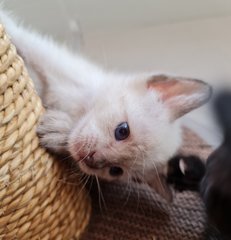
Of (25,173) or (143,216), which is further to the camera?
(143,216)

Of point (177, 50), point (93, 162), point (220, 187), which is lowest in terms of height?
point (220, 187)

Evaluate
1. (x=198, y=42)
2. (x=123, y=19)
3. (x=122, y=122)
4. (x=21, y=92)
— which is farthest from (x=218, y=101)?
(x=123, y=19)

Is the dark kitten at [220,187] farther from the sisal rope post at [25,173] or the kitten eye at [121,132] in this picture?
the sisal rope post at [25,173]

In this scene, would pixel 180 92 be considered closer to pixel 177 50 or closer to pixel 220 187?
pixel 220 187

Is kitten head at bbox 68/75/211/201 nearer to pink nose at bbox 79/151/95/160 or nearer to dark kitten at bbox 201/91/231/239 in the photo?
pink nose at bbox 79/151/95/160

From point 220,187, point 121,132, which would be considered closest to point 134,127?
point 121,132

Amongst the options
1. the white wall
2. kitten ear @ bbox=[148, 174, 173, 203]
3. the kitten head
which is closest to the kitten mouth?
the kitten head
